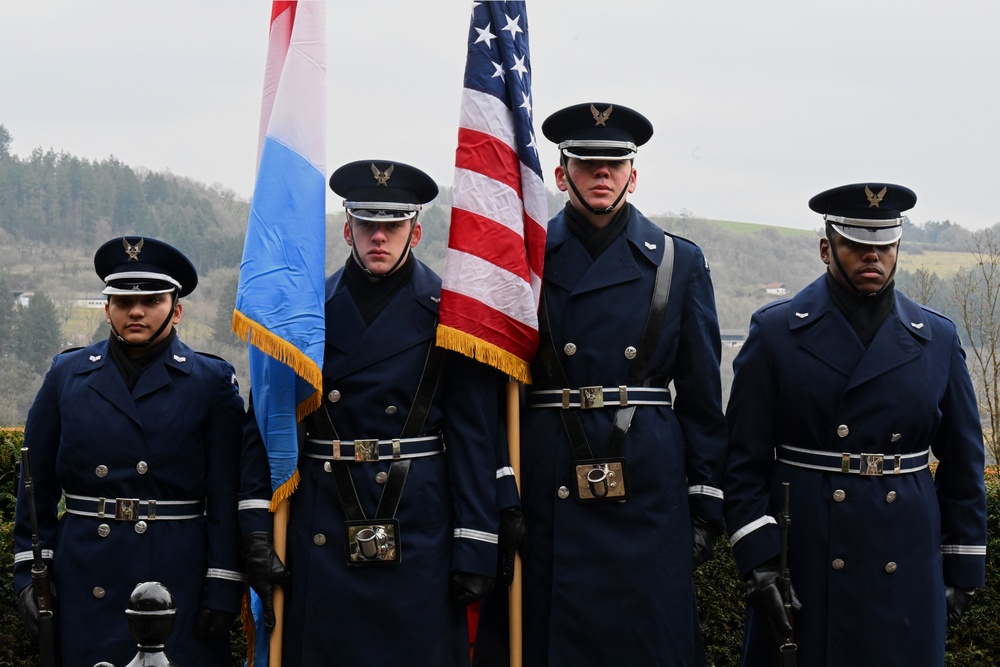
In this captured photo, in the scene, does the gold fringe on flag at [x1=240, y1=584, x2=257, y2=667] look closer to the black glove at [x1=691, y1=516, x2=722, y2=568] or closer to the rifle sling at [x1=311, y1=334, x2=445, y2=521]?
the rifle sling at [x1=311, y1=334, x2=445, y2=521]

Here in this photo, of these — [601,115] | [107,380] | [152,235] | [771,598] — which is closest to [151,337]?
[107,380]

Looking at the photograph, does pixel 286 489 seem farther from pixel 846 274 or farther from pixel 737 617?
pixel 737 617

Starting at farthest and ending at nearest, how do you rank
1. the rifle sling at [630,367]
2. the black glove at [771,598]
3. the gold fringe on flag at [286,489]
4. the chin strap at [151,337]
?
the chin strap at [151,337] → the rifle sling at [630,367] → the gold fringe on flag at [286,489] → the black glove at [771,598]

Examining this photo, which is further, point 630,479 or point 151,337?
point 151,337

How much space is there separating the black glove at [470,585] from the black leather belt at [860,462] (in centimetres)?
138

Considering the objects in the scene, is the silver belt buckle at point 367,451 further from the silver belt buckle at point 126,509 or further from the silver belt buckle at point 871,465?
the silver belt buckle at point 871,465

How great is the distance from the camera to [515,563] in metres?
5.11

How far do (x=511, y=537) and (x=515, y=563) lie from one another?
0.14 metres

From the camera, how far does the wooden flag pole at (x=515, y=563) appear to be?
16.8 feet

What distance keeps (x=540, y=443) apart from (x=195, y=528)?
1.52m

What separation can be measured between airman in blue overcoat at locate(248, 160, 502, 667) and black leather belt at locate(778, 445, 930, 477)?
4.25 ft

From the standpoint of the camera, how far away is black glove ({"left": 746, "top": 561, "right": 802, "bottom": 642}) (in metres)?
4.82

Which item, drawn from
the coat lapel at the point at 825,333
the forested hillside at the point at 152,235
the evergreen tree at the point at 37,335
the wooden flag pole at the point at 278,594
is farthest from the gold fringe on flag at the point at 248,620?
the evergreen tree at the point at 37,335

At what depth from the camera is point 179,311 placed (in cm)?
550
